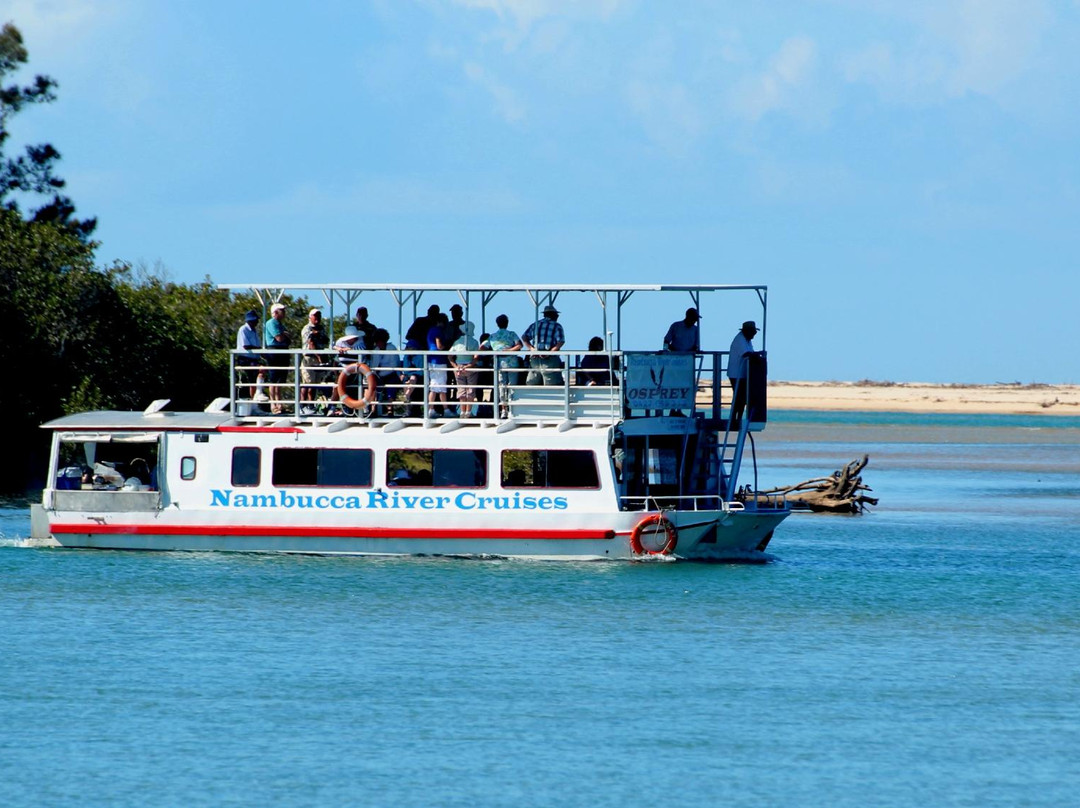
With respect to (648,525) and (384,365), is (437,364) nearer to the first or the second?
(384,365)

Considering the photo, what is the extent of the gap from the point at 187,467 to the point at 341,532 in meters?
2.76

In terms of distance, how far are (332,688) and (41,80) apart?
1792 inches

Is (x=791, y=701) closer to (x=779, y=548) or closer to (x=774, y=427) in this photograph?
(x=779, y=548)

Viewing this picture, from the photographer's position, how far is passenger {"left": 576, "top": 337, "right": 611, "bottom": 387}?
91.6 feet

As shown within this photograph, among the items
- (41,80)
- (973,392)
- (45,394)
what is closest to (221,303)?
(45,394)

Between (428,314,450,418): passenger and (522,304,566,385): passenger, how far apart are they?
1381mm

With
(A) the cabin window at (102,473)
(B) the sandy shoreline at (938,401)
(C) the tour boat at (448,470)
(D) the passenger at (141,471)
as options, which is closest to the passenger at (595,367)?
(C) the tour boat at (448,470)

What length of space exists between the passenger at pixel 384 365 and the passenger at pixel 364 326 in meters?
0.16

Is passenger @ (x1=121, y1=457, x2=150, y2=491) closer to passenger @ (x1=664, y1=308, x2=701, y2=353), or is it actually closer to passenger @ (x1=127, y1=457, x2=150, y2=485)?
passenger @ (x1=127, y1=457, x2=150, y2=485)

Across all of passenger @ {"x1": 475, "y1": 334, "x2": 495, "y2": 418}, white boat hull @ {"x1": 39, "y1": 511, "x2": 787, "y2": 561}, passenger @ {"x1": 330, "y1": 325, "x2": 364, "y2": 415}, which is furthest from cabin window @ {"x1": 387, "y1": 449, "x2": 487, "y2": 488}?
passenger @ {"x1": 330, "y1": 325, "x2": 364, "y2": 415}

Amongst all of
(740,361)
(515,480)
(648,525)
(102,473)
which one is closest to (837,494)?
(740,361)

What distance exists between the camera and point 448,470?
27.5 meters

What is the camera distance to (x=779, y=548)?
113ft

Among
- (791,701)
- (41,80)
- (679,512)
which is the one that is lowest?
(791,701)
